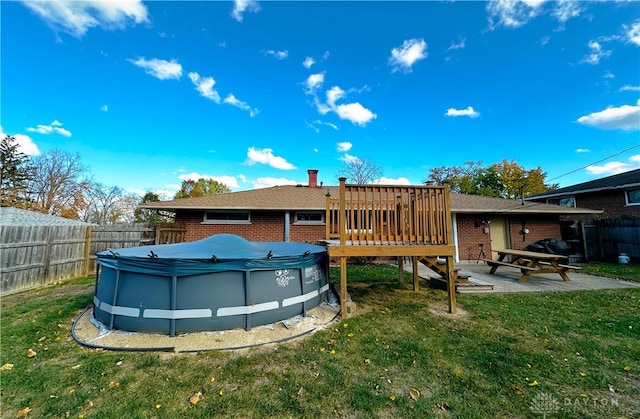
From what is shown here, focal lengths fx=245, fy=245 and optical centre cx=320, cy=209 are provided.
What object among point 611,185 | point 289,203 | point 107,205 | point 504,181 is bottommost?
point 289,203

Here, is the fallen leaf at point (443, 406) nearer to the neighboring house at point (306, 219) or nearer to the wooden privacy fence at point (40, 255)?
the neighboring house at point (306, 219)

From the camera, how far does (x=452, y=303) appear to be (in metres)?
4.48

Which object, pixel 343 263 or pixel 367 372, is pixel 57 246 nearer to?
pixel 343 263

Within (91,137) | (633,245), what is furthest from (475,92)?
(91,137)

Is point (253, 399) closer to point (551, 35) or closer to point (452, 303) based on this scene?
point (452, 303)

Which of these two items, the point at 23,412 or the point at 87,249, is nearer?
the point at 23,412

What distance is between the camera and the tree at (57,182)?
704 inches

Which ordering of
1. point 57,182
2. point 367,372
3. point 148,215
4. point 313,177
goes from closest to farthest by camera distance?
point 367,372 < point 313,177 < point 57,182 < point 148,215

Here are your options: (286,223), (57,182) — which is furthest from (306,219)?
(57,182)

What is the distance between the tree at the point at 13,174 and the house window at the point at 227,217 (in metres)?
17.3

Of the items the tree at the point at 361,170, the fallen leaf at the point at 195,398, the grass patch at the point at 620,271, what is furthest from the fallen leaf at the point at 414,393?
the tree at the point at 361,170

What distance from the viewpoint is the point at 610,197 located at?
13.1 m

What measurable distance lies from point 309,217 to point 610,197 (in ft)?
53.5

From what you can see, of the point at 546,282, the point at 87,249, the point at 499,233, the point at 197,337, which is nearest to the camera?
the point at 197,337
